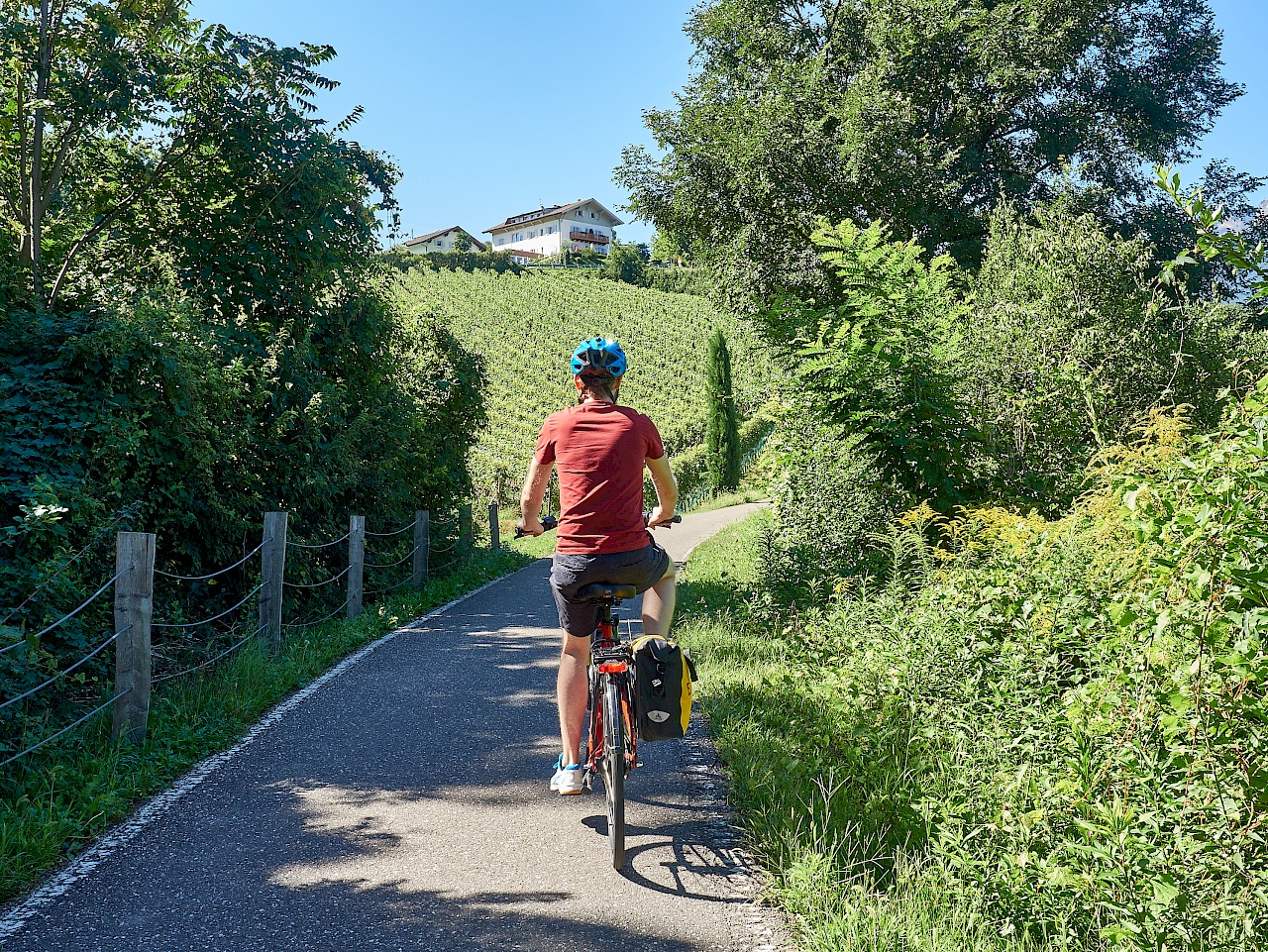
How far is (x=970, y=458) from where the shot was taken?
9.11 m

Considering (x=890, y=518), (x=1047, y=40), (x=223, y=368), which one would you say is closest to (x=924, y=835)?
(x=890, y=518)


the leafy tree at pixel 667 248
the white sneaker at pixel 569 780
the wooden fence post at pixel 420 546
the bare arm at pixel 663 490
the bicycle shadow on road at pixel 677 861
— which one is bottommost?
the bicycle shadow on road at pixel 677 861

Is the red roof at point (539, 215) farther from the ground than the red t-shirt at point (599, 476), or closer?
farther from the ground

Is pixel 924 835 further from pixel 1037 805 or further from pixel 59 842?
pixel 59 842

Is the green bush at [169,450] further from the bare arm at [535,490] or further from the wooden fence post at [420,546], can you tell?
the bare arm at [535,490]

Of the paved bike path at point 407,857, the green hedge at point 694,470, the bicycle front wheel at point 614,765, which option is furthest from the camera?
the green hedge at point 694,470

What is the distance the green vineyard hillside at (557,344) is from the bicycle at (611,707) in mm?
18870

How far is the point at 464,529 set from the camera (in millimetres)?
17312

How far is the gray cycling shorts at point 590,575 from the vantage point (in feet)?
14.8

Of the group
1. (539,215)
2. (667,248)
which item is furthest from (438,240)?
(667,248)

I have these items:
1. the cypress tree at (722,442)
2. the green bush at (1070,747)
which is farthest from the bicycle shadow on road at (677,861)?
the cypress tree at (722,442)

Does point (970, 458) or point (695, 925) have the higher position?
point (970, 458)

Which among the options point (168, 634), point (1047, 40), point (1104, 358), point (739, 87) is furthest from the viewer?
point (739, 87)

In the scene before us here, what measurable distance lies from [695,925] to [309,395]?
9178 mm
